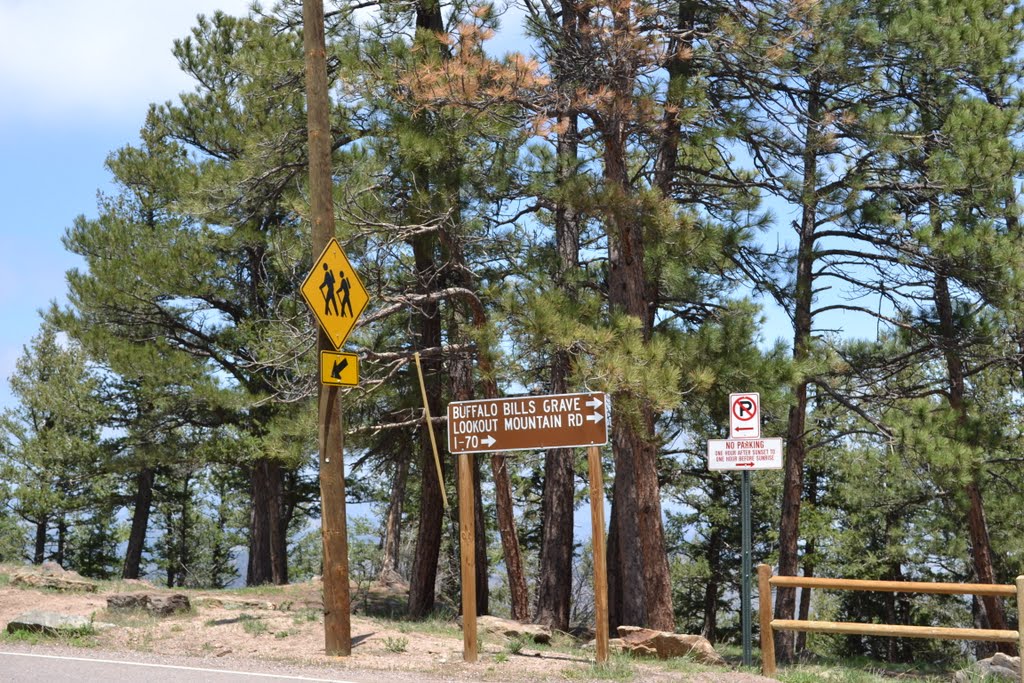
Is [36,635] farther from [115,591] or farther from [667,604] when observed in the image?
[667,604]

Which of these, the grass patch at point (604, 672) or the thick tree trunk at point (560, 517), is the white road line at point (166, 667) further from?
the thick tree trunk at point (560, 517)

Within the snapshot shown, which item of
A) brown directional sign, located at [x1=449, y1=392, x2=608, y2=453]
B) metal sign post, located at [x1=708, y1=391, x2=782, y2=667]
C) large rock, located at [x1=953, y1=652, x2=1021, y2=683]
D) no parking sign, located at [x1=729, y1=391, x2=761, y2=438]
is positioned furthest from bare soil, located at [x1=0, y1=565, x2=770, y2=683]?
large rock, located at [x1=953, y1=652, x2=1021, y2=683]

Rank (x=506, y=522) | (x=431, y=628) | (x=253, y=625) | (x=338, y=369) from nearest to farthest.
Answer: (x=338, y=369) < (x=253, y=625) < (x=431, y=628) < (x=506, y=522)

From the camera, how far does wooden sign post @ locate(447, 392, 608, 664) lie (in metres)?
9.95

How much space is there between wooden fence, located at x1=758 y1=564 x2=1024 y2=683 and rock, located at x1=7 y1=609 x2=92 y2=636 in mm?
7649

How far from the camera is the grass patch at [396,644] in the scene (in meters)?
10.7

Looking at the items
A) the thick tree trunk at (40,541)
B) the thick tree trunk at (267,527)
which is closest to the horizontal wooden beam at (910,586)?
the thick tree trunk at (267,527)

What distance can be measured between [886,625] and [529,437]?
397 cm

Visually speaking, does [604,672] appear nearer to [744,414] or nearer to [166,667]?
[744,414]

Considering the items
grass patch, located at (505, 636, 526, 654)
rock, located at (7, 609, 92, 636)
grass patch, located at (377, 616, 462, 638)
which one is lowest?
grass patch, located at (377, 616, 462, 638)

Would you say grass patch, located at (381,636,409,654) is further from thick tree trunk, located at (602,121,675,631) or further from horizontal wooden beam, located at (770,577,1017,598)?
thick tree trunk, located at (602,121,675,631)

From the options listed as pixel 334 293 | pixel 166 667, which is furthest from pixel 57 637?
pixel 334 293

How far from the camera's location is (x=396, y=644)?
36.0ft

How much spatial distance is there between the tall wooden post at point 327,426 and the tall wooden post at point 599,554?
2574 millimetres
